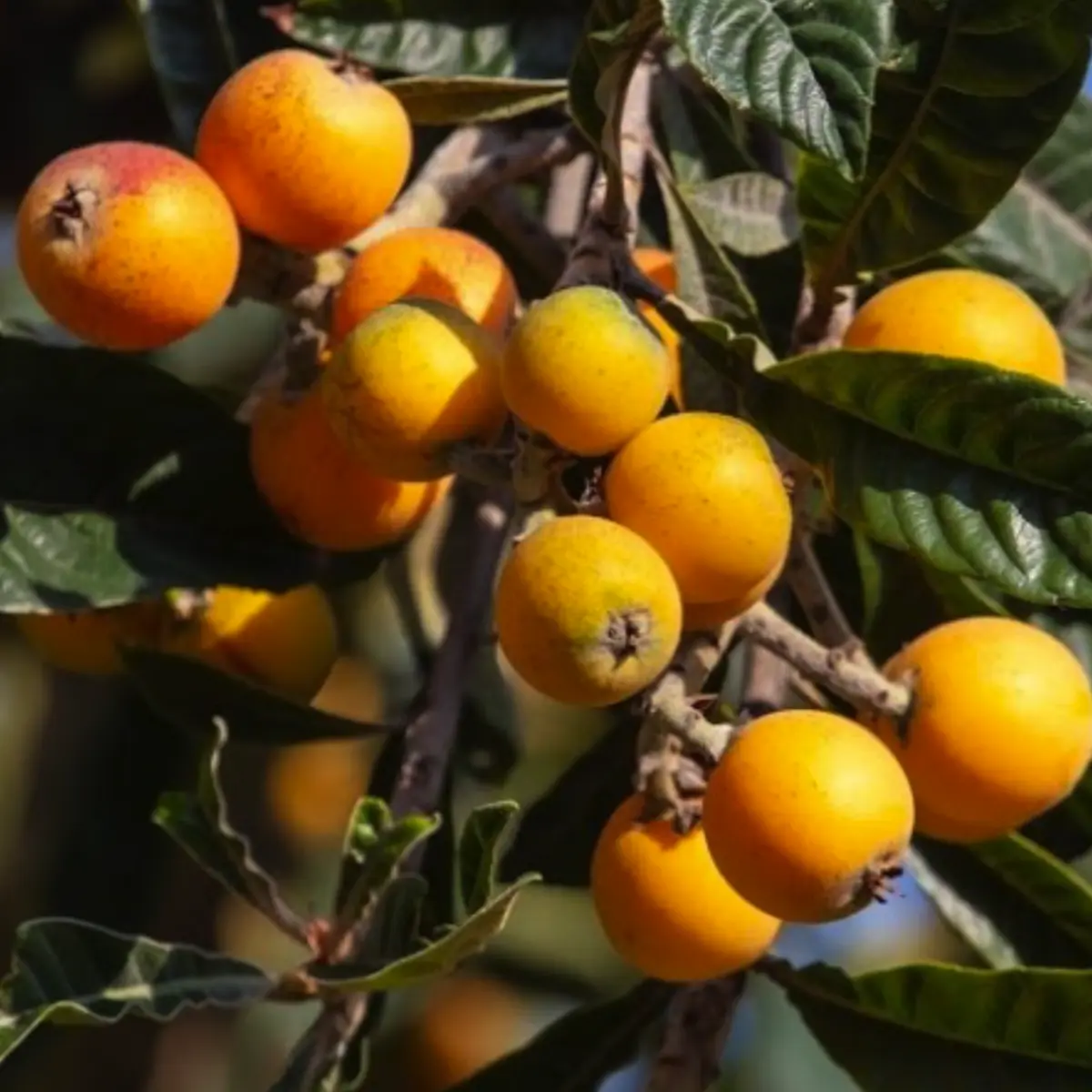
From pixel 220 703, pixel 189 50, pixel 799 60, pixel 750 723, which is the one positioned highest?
pixel 799 60

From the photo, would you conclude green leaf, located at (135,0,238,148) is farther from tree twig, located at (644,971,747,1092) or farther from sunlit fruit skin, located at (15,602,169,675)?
tree twig, located at (644,971,747,1092)

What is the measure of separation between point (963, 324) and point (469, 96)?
0.32m

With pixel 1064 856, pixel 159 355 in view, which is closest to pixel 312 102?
pixel 1064 856

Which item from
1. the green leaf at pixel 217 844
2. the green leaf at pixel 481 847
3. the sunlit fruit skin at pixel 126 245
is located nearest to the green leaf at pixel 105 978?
the green leaf at pixel 217 844

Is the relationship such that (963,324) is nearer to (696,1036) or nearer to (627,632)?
(627,632)

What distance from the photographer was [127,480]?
3.75ft

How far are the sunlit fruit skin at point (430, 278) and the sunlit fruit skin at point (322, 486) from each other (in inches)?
1.9

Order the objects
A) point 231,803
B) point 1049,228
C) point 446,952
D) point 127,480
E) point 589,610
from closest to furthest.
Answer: point 589,610 < point 446,952 < point 127,480 < point 1049,228 < point 231,803

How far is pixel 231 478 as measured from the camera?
3.73ft

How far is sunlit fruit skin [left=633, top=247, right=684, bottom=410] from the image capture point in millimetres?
1023

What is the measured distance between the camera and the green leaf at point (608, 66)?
94 cm

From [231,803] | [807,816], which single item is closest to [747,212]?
[807,816]

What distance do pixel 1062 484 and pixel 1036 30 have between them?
20 centimetres

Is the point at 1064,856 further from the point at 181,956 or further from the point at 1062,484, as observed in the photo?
the point at 181,956
